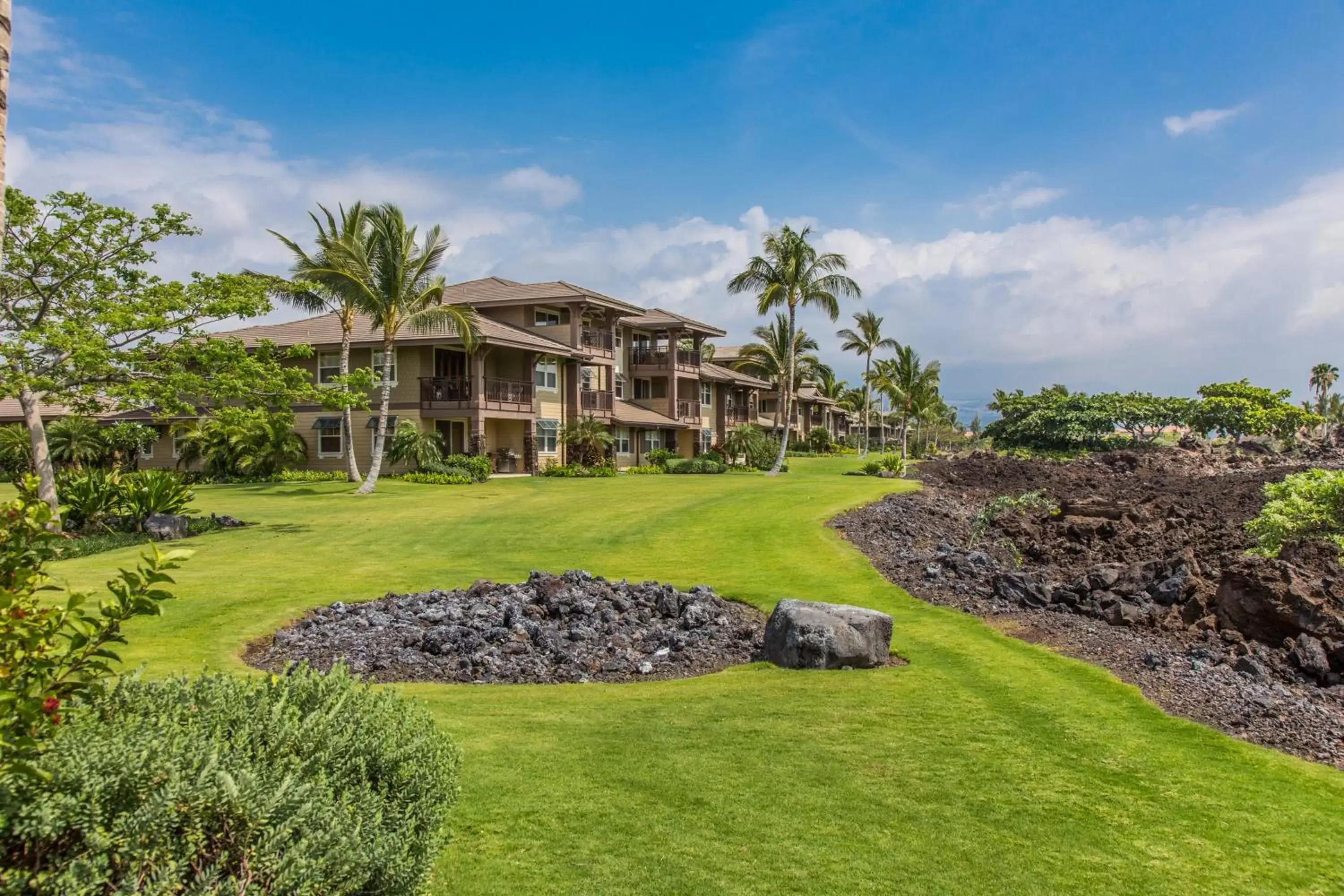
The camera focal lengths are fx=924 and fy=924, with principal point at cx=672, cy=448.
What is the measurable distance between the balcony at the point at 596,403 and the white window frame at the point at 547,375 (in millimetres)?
1471

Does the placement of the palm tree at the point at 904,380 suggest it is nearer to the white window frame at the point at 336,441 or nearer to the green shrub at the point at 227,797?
the white window frame at the point at 336,441

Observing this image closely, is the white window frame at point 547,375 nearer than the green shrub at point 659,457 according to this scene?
Yes

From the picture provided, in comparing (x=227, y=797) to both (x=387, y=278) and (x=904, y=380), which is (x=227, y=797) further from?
(x=904, y=380)

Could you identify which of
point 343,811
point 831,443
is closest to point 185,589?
point 343,811

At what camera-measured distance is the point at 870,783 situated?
655 centimetres

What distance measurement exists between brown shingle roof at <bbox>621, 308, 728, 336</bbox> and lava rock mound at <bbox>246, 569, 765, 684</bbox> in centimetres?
4008

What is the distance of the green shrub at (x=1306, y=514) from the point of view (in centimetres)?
1264

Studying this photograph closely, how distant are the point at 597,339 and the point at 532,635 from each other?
128 ft

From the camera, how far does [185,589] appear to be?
555 inches

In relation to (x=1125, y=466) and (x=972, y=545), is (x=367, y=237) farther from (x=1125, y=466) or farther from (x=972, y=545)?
(x=1125, y=466)

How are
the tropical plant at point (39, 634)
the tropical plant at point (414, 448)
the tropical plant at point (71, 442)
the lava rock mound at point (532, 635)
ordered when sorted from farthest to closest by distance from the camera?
1. the tropical plant at point (71, 442)
2. the tropical plant at point (414, 448)
3. the lava rock mound at point (532, 635)
4. the tropical plant at point (39, 634)

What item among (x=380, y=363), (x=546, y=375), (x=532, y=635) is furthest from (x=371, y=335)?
(x=532, y=635)

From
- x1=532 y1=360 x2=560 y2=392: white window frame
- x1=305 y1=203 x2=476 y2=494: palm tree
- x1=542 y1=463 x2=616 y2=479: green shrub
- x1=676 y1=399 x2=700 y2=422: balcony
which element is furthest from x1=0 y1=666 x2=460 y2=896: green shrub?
x1=676 y1=399 x2=700 y2=422: balcony

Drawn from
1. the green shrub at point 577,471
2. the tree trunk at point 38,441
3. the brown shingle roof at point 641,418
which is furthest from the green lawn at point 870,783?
the brown shingle roof at point 641,418
